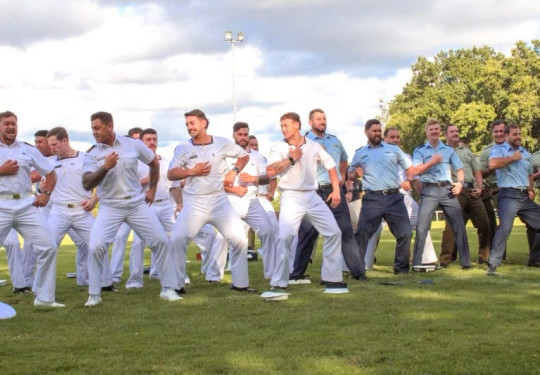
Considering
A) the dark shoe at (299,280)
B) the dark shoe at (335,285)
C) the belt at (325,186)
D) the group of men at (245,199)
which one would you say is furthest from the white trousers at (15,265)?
the dark shoe at (335,285)

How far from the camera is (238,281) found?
12414 mm

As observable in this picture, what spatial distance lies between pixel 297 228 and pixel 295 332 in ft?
11.8

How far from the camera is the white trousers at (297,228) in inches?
471

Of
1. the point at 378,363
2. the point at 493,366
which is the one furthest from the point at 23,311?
the point at 493,366

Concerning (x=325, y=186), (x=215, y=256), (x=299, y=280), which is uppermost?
(x=325, y=186)

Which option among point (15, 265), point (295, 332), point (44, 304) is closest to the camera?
point (295, 332)

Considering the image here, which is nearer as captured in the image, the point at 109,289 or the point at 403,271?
the point at 109,289

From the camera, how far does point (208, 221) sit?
12.2 metres

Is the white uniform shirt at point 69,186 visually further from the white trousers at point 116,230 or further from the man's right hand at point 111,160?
the man's right hand at point 111,160

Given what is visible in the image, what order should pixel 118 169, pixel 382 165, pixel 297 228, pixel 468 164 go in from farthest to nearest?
pixel 468 164 → pixel 382 165 → pixel 297 228 → pixel 118 169

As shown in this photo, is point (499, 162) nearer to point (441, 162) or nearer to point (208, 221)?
point (441, 162)

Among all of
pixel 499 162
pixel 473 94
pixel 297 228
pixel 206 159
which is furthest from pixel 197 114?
pixel 473 94

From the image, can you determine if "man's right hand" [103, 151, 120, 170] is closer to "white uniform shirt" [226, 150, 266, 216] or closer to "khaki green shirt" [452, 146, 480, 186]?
"white uniform shirt" [226, 150, 266, 216]

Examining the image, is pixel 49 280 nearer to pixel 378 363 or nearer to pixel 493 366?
pixel 378 363
